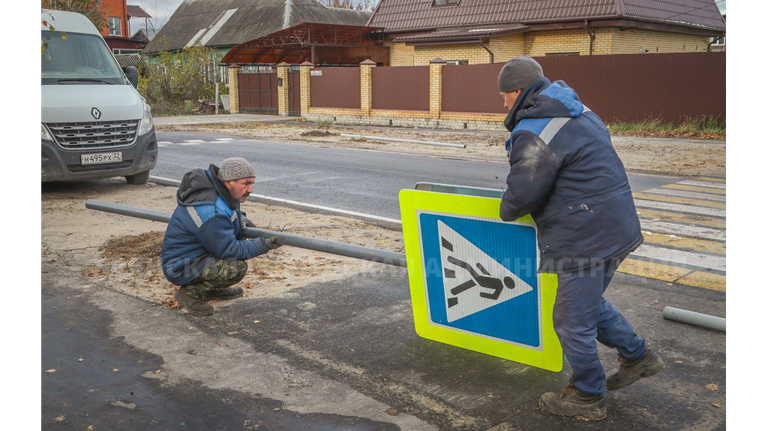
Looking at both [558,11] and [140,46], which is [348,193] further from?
[140,46]

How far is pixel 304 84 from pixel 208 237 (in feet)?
89.6

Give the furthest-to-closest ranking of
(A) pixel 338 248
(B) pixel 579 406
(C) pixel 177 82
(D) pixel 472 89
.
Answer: (C) pixel 177 82 → (D) pixel 472 89 → (A) pixel 338 248 → (B) pixel 579 406

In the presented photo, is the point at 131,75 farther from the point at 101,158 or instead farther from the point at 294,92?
the point at 294,92

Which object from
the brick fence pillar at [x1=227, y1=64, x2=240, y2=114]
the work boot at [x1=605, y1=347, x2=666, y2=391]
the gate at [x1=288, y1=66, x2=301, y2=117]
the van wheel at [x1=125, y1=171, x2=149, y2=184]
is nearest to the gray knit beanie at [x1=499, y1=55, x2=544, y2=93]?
the work boot at [x1=605, y1=347, x2=666, y2=391]

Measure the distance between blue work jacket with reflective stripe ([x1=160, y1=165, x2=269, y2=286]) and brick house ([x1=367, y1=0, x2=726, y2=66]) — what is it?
77.4 ft

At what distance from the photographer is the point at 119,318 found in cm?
489

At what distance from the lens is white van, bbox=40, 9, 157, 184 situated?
9.45 metres

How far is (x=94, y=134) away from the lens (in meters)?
9.76

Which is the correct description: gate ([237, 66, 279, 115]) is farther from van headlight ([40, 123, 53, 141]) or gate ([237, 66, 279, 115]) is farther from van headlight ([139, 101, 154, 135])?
van headlight ([40, 123, 53, 141])

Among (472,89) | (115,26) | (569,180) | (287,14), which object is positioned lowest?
(569,180)

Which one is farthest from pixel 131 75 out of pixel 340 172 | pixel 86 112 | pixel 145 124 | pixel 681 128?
pixel 681 128

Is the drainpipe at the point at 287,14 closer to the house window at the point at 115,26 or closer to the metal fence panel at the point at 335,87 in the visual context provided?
the metal fence panel at the point at 335,87

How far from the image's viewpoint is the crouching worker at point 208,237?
4617 mm

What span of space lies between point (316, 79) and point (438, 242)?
2779cm
